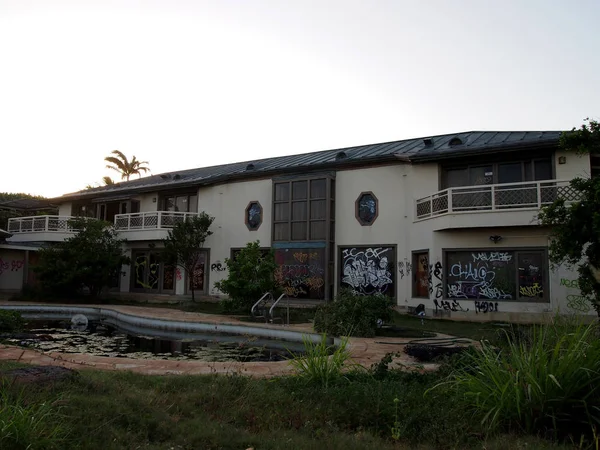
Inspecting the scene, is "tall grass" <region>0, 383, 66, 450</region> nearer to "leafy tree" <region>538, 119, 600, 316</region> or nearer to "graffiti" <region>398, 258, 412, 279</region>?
"leafy tree" <region>538, 119, 600, 316</region>

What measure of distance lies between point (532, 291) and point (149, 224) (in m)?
17.6

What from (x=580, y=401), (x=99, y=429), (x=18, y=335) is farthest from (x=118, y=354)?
(x=580, y=401)

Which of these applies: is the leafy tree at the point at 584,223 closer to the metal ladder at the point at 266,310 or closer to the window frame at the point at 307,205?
the metal ladder at the point at 266,310

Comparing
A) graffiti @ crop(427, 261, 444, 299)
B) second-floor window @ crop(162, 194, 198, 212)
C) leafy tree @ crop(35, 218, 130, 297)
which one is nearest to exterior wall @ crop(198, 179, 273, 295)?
second-floor window @ crop(162, 194, 198, 212)

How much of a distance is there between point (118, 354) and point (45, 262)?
47.2 ft

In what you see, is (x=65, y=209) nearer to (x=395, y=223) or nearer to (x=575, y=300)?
(x=395, y=223)

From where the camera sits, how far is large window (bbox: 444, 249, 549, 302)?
15.2 m

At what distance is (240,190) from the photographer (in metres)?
22.7

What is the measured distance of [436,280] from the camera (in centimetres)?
1686

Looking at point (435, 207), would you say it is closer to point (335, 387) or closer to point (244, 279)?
point (244, 279)

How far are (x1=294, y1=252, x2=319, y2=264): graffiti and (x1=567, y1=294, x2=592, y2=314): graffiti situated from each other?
932 cm

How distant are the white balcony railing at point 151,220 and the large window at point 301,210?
16.0ft

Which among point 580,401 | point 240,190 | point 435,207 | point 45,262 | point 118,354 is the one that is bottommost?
point 118,354

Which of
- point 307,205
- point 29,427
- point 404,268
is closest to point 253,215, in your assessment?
point 307,205
